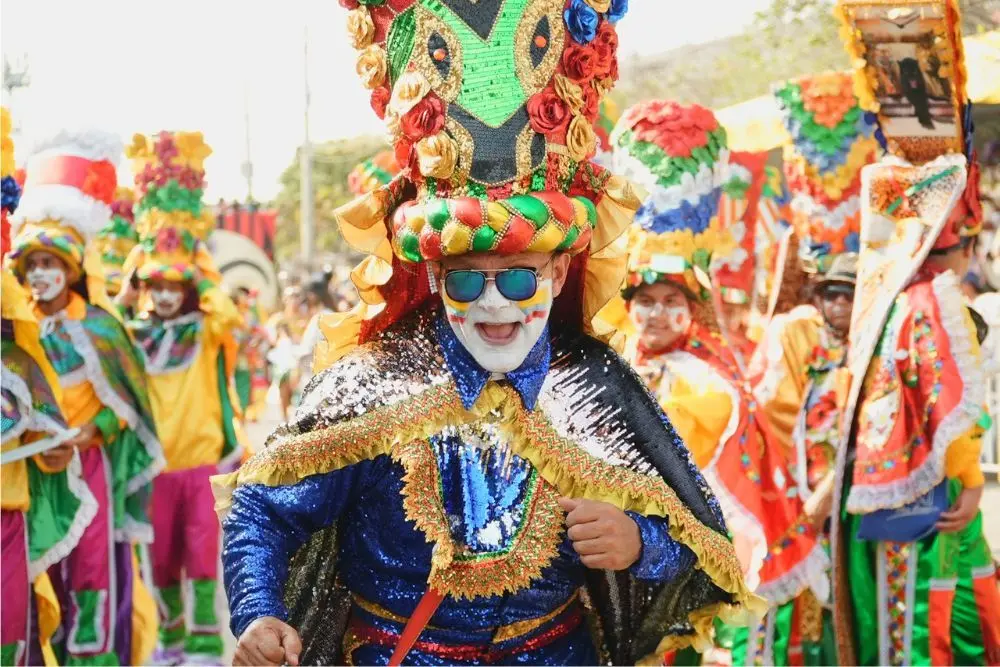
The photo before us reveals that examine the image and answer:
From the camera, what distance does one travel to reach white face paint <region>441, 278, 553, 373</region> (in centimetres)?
331

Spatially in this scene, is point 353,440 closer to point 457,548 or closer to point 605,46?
point 457,548

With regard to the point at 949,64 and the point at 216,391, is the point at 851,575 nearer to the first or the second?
the point at 949,64

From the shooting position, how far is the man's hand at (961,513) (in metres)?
5.83

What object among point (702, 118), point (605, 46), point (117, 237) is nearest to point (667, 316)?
point (702, 118)

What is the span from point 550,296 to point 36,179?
4511 mm

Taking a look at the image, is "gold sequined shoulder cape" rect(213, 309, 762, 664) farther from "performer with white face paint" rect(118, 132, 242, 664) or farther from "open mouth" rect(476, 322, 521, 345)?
"performer with white face paint" rect(118, 132, 242, 664)

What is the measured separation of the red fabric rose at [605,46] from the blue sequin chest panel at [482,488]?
2.90 ft

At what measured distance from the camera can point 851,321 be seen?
6.50 m

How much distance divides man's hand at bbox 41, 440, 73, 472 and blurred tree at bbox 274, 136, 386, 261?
1417 inches

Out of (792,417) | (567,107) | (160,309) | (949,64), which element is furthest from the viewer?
(160,309)

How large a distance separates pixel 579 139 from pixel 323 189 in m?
41.1

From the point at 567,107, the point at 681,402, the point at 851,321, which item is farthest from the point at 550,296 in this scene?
the point at 851,321

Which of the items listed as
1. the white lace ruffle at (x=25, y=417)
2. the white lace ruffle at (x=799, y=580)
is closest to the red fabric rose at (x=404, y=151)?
the white lace ruffle at (x=25, y=417)

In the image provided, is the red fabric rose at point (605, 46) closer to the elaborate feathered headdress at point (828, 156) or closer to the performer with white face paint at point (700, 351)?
the performer with white face paint at point (700, 351)
